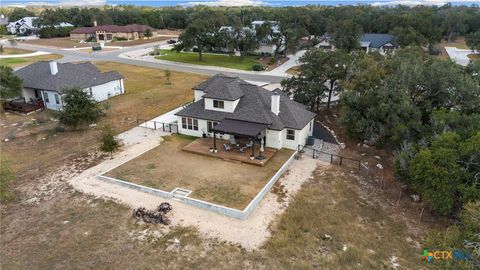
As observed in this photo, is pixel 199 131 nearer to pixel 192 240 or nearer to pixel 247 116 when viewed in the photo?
pixel 247 116

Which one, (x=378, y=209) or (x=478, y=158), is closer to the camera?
(x=478, y=158)

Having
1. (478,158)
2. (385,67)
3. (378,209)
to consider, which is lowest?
(378,209)

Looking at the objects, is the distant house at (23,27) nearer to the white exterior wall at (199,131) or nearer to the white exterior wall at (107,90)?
the white exterior wall at (107,90)

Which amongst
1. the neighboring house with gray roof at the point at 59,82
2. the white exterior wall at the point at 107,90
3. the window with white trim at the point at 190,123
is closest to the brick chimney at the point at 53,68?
the neighboring house with gray roof at the point at 59,82

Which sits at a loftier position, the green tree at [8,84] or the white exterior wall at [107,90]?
the green tree at [8,84]

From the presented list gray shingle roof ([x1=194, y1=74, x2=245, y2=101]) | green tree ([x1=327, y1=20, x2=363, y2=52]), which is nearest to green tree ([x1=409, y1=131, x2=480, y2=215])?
gray shingle roof ([x1=194, y1=74, x2=245, y2=101])

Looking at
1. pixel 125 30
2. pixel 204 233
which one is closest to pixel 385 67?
pixel 204 233

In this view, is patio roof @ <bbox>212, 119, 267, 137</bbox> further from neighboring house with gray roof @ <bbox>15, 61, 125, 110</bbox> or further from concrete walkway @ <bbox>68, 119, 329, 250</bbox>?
neighboring house with gray roof @ <bbox>15, 61, 125, 110</bbox>

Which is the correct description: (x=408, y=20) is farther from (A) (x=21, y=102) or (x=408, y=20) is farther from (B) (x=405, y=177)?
(A) (x=21, y=102)
